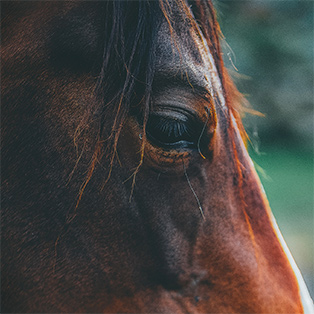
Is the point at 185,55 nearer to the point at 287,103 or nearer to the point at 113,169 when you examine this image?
the point at 113,169

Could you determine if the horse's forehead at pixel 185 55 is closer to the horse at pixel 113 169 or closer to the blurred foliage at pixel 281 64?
the horse at pixel 113 169

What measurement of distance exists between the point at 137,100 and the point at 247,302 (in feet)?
2.05

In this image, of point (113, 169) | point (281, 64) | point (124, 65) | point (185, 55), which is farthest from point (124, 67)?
point (281, 64)

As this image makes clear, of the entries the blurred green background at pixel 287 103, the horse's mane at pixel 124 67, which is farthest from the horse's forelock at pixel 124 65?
the blurred green background at pixel 287 103

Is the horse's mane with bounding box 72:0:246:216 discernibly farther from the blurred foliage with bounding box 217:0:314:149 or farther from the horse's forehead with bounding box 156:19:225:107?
the blurred foliage with bounding box 217:0:314:149

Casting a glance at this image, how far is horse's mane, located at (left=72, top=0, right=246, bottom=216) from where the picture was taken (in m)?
0.84

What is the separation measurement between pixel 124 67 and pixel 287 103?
5.28 m

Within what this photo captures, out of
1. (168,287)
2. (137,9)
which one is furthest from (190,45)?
(168,287)

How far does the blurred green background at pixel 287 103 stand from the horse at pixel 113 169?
3.65m

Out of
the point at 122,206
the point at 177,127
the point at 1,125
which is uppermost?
the point at 1,125

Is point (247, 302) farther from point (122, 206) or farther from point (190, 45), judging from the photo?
point (190, 45)

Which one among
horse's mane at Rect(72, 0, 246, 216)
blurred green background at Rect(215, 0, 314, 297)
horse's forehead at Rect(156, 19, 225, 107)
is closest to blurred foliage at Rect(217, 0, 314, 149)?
blurred green background at Rect(215, 0, 314, 297)

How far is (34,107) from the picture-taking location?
2.87 feet

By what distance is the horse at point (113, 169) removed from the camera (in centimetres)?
86
